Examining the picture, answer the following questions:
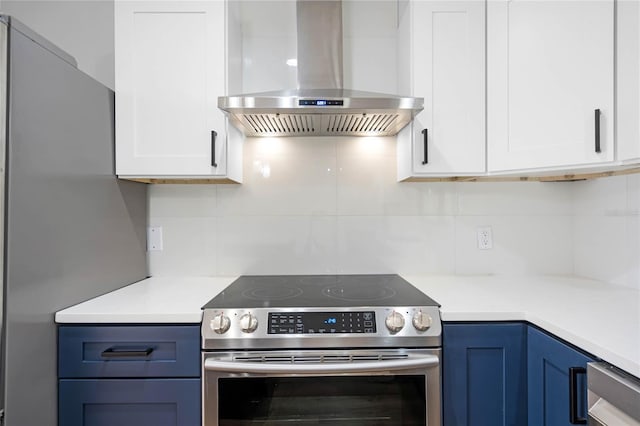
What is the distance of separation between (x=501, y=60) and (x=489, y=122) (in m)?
0.25

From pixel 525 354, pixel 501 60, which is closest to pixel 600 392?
pixel 525 354

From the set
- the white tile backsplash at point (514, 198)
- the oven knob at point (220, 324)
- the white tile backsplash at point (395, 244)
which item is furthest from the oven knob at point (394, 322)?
the white tile backsplash at point (514, 198)

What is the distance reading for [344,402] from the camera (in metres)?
1.17

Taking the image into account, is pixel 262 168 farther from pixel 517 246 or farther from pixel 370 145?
pixel 517 246

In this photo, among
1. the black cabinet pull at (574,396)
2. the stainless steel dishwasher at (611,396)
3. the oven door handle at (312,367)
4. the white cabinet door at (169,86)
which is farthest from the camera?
the white cabinet door at (169,86)

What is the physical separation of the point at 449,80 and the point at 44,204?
1.58m

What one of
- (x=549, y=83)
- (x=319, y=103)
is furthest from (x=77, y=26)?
(x=549, y=83)

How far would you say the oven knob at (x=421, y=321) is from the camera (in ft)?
3.82

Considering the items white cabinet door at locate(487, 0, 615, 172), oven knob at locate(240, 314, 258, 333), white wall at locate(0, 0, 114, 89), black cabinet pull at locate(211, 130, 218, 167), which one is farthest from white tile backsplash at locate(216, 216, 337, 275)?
white wall at locate(0, 0, 114, 89)

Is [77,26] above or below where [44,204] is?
above

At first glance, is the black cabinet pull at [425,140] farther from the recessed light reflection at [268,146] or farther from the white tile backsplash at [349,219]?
the recessed light reflection at [268,146]

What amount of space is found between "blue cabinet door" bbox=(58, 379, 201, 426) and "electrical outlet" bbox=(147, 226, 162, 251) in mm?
729

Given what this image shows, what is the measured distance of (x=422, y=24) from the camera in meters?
1.49

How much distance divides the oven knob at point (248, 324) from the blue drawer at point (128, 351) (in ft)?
0.50
